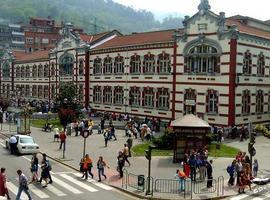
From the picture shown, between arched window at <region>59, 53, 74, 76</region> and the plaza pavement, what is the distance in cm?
2313

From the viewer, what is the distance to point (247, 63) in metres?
47.4

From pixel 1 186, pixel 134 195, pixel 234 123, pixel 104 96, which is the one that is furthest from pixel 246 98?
pixel 1 186

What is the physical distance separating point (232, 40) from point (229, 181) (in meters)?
22.3

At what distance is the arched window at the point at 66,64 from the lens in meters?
69.9

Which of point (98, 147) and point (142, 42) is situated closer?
point (98, 147)

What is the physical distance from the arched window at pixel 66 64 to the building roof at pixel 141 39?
6926 mm

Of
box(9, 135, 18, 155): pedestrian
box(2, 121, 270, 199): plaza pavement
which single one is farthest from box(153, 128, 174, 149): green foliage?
box(9, 135, 18, 155): pedestrian

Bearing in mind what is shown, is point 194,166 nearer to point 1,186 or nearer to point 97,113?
point 1,186

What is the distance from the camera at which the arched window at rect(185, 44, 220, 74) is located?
153ft

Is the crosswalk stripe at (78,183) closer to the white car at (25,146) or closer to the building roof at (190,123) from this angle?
→ the white car at (25,146)

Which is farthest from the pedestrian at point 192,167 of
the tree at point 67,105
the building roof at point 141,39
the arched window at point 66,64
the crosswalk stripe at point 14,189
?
the arched window at point 66,64

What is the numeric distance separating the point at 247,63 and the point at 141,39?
50.3 ft

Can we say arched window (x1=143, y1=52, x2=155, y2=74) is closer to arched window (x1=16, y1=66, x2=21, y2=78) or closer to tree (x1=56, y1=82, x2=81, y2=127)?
tree (x1=56, y1=82, x2=81, y2=127)

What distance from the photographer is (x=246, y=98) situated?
47.8 metres
